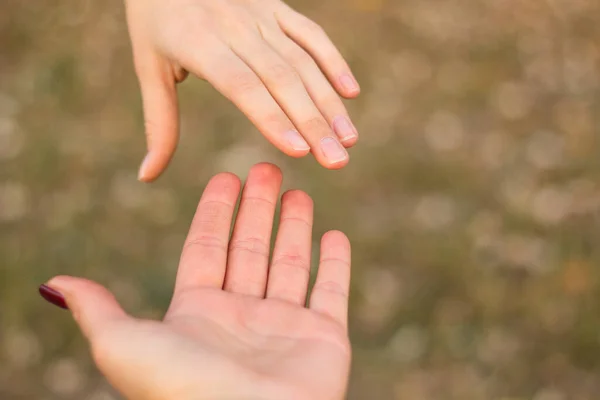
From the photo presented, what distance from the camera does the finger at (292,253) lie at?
1.40 metres

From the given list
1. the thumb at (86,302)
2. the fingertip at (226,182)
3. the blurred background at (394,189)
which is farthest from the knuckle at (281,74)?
the blurred background at (394,189)

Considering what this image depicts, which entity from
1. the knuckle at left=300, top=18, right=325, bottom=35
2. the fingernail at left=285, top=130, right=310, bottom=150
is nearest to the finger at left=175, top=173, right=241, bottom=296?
the fingernail at left=285, top=130, right=310, bottom=150

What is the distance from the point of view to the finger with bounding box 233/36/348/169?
134cm

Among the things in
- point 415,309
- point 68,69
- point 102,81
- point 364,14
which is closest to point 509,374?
point 415,309

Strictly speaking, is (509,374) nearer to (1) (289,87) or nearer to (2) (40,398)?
(1) (289,87)

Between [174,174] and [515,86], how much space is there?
5.88 ft

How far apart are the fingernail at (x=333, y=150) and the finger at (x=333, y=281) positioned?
25 cm

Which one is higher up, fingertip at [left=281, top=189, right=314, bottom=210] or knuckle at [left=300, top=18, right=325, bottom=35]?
knuckle at [left=300, top=18, right=325, bottom=35]

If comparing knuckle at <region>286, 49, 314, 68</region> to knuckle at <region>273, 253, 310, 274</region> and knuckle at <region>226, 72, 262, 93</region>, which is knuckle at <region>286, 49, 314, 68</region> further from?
knuckle at <region>273, 253, 310, 274</region>

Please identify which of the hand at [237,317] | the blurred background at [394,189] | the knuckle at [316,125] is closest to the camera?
the hand at [237,317]

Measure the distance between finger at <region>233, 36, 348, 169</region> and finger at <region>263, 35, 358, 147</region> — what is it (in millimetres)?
29

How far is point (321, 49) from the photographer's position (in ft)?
5.27

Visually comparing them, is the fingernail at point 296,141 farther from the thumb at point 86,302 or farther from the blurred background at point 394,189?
the blurred background at point 394,189

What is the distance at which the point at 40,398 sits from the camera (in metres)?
2.08
